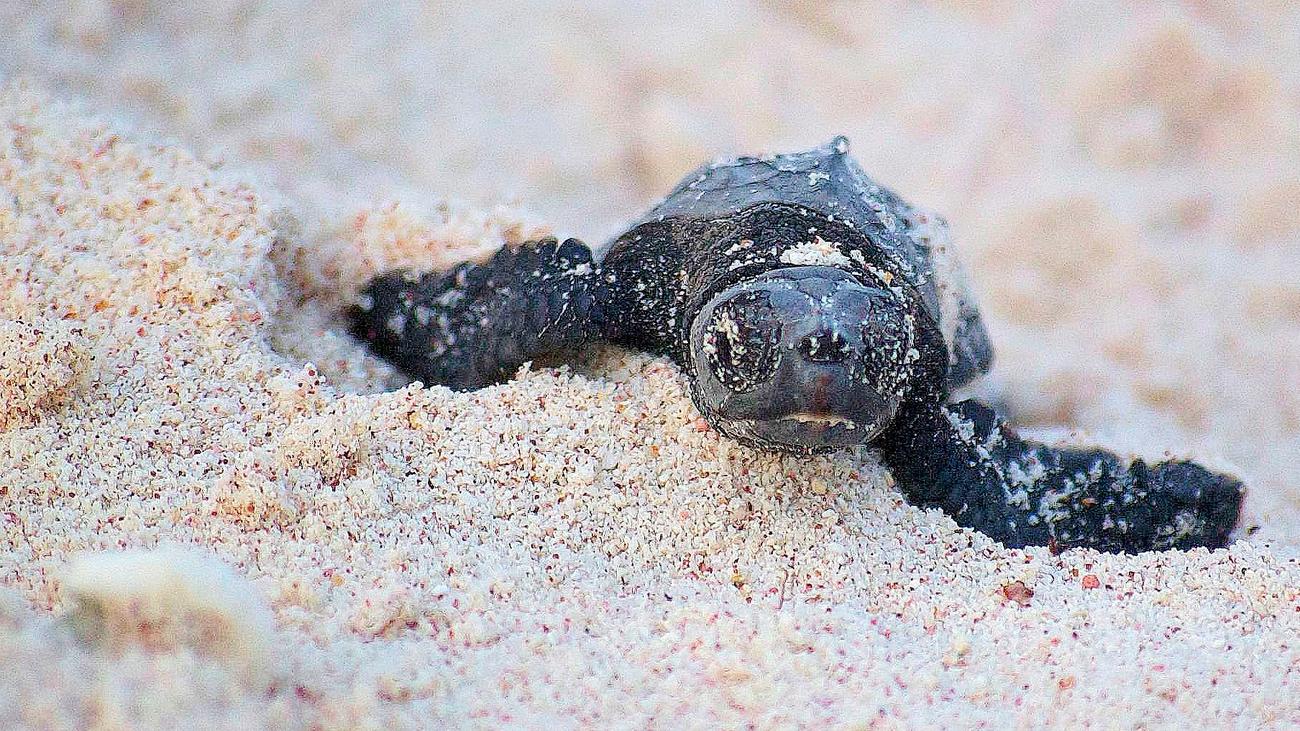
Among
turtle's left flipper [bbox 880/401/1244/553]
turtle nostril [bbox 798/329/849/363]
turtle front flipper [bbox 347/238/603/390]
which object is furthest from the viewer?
turtle front flipper [bbox 347/238/603/390]

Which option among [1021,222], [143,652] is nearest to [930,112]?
[1021,222]

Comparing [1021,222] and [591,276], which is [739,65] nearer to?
[1021,222]

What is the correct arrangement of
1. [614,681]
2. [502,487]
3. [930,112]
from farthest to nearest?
[930,112]
[502,487]
[614,681]

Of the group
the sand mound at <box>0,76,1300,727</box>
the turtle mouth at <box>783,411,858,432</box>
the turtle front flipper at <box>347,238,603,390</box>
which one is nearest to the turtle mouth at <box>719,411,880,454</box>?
the turtle mouth at <box>783,411,858,432</box>

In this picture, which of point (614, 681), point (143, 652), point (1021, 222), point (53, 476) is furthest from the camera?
point (1021, 222)

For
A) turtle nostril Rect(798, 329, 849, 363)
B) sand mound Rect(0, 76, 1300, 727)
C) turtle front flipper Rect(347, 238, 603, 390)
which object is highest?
turtle front flipper Rect(347, 238, 603, 390)

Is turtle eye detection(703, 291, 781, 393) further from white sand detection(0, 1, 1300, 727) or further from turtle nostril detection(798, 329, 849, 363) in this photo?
white sand detection(0, 1, 1300, 727)

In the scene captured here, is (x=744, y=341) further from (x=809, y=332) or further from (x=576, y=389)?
(x=576, y=389)
